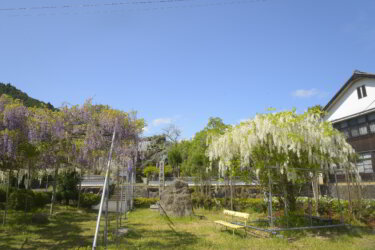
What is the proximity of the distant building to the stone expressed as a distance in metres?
11.3

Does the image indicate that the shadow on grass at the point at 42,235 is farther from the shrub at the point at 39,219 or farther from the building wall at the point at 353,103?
the building wall at the point at 353,103

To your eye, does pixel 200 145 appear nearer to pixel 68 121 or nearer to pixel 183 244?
pixel 68 121

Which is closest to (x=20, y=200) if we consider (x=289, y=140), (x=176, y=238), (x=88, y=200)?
(x=88, y=200)

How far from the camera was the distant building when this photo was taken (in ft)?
55.8

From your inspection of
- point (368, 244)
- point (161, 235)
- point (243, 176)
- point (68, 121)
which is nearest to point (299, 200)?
point (243, 176)

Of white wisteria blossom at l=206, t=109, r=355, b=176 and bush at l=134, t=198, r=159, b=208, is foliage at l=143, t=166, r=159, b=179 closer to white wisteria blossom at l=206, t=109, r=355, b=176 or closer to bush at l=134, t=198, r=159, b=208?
bush at l=134, t=198, r=159, b=208

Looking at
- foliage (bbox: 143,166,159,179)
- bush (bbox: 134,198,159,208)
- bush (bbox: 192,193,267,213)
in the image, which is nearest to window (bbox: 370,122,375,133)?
bush (bbox: 192,193,267,213)

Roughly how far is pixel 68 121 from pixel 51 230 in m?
4.26

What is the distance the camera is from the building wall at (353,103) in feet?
58.1

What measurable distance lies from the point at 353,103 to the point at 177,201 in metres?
15.2

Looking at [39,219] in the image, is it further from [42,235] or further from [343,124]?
[343,124]

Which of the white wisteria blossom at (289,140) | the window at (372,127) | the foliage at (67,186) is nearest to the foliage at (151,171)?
the foliage at (67,186)

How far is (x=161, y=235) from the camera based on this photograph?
8.56 metres

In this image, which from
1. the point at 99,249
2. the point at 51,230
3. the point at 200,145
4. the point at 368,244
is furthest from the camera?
the point at 200,145
